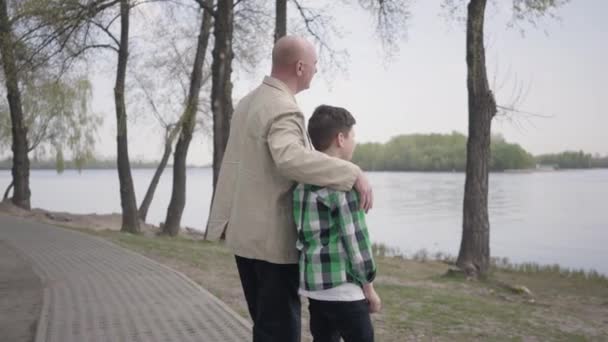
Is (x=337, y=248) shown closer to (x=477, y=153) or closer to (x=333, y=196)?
(x=333, y=196)

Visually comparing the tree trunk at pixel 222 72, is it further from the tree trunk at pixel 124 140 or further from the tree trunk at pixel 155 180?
the tree trunk at pixel 155 180

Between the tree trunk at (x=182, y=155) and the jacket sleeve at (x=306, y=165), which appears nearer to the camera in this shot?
the jacket sleeve at (x=306, y=165)

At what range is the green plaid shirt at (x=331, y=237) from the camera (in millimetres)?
2740

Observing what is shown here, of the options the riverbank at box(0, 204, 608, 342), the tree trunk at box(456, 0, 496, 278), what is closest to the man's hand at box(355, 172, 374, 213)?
the riverbank at box(0, 204, 608, 342)

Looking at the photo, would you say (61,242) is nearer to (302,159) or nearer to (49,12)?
(49,12)

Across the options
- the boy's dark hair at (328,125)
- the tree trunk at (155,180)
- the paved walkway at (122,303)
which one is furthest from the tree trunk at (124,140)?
the boy's dark hair at (328,125)

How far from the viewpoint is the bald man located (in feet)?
9.20

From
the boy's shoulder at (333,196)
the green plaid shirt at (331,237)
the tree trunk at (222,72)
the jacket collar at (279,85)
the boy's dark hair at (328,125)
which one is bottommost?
the green plaid shirt at (331,237)

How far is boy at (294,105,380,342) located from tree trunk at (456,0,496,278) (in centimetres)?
870

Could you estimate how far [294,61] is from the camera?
2908 millimetres

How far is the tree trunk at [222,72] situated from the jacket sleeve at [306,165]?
11.9 m

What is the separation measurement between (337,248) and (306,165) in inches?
15.5

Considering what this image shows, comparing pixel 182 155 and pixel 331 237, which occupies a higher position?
pixel 182 155

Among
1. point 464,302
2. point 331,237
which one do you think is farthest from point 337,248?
point 464,302
